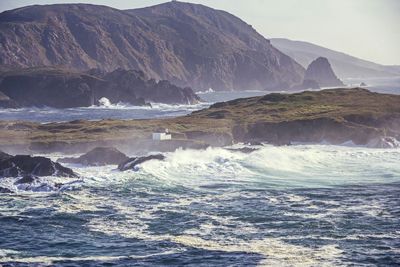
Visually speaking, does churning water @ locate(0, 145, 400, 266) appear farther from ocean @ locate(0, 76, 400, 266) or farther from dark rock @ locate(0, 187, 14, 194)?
dark rock @ locate(0, 187, 14, 194)

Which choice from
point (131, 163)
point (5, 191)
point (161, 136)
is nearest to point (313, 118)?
point (161, 136)

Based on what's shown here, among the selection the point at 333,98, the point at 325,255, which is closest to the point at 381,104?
the point at 333,98

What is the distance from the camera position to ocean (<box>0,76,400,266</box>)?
40375 millimetres

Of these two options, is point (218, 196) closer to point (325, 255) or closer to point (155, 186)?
point (155, 186)

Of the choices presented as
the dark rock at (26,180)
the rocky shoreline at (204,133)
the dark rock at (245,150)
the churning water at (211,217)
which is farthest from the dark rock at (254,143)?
the dark rock at (26,180)

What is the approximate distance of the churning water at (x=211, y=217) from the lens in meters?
40.4

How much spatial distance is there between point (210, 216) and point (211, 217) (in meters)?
0.32

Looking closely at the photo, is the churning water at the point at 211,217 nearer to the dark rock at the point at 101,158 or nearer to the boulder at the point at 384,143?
the dark rock at the point at 101,158

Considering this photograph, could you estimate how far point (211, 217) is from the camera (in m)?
50.3

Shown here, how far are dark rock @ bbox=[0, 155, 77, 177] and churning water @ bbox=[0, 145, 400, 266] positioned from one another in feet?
10.6

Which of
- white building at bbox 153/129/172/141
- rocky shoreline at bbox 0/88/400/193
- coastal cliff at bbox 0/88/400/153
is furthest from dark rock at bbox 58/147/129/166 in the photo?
white building at bbox 153/129/172/141

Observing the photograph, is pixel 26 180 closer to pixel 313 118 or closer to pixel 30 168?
pixel 30 168

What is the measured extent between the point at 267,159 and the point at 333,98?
66.3m

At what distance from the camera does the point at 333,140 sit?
325 feet
